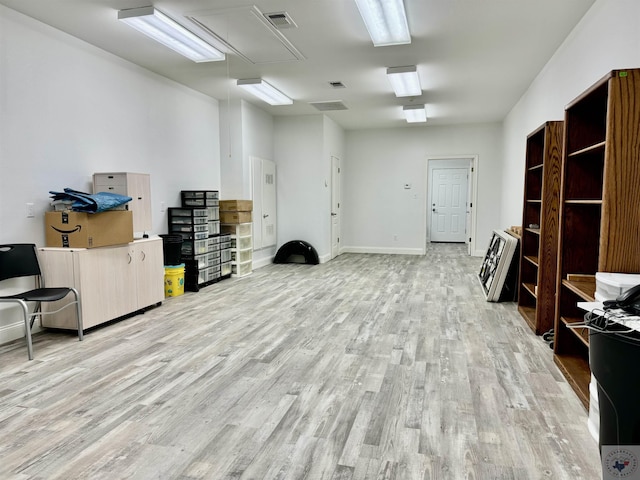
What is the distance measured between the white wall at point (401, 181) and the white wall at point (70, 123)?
450 centimetres

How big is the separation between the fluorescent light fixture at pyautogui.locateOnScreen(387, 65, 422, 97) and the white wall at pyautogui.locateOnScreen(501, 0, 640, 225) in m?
1.49

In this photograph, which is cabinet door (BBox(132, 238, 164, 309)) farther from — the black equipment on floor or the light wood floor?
the black equipment on floor

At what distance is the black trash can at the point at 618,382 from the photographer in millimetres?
1336

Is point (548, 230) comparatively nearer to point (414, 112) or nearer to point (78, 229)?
point (78, 229)

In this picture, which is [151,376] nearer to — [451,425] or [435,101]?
[451,425]

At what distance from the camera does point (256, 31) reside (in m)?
3.88

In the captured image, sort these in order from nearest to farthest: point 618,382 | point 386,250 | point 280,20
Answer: point 618,382
point 280,20
point 386,250

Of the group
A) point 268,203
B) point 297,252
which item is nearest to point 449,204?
point 297,252

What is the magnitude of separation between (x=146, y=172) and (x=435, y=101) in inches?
178

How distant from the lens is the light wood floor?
1.88 m

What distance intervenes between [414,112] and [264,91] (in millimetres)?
2761

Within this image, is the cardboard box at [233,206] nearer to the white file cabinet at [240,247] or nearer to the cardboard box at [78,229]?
the white file cabinet at [240,247]

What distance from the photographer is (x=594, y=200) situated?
2.45 meters

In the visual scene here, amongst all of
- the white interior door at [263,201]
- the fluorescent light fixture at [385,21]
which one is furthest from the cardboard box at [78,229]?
the white interior door at [263,201]
